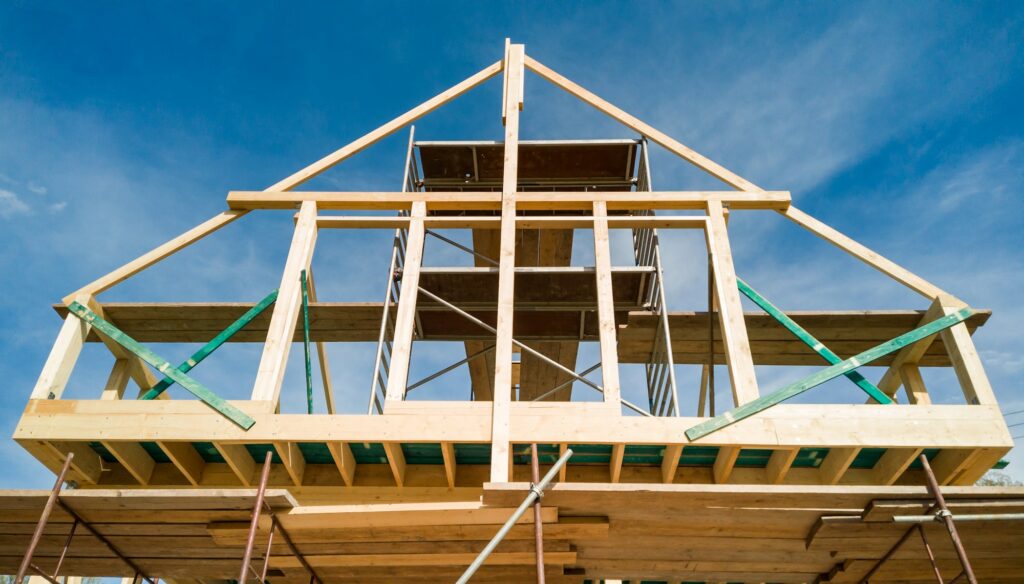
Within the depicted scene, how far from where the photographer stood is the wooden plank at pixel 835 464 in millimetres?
6496

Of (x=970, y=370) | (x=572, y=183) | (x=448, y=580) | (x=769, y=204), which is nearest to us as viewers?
(x=970, y=370)

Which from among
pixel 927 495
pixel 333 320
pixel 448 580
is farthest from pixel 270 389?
pixel 927 495

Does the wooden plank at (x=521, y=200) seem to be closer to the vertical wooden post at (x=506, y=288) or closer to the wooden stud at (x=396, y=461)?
the vertical wooden post at (x=506, y=288)

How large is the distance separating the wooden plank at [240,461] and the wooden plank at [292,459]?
13.6 inches

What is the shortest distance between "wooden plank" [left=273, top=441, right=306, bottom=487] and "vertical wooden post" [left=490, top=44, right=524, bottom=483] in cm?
199

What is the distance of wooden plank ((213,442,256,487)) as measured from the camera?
6617 millimetres

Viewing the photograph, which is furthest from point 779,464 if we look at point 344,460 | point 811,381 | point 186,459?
point 186,459

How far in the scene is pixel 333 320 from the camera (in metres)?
10.4

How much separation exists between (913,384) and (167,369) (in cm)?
842

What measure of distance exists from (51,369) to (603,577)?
20.2 feet

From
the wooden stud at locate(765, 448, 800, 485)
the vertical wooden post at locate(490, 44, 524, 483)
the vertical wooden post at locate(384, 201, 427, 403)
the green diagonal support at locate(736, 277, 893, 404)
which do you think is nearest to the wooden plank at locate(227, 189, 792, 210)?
the vertical wooden post at locate(384, 201, 427, 403)

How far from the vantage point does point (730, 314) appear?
7527 millimetres

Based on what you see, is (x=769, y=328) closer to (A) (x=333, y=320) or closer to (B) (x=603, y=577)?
(B) (x=603, y=577)

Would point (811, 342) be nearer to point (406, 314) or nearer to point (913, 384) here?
point (913, 384)
